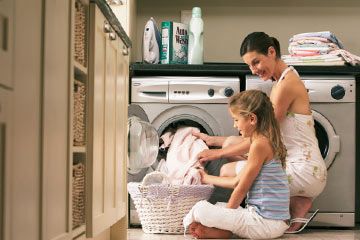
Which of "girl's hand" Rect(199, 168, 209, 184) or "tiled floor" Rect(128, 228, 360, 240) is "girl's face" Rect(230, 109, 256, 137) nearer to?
"girl's hand" Rect(199, 168, 209, 184)

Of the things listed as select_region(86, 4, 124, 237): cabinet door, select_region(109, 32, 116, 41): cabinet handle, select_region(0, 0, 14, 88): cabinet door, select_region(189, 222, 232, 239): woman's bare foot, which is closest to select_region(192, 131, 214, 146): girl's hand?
select_region(189, 222, 232, 239): woman's bare foot

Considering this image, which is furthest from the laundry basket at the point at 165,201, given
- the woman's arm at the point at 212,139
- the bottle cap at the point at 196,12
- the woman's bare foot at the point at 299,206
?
the bottle cap at the point at 196,12

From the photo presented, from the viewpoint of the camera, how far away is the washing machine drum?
3566 mm

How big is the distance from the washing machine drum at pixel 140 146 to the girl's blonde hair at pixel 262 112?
543 millimetres

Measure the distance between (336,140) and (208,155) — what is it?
74 cm

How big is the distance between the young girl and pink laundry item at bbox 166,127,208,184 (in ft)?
1.04

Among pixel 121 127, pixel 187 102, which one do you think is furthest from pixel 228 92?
pixel 121 127

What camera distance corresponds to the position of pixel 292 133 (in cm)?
351

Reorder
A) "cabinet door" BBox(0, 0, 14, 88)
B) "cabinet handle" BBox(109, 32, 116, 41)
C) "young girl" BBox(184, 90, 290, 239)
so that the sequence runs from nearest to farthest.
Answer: "cabinet door" BBox(0, 0, 14, 88)
"cabinet handle" BBox(109, 32, 116, 41)
"young girl" BBox(184, 90, 290, 239)

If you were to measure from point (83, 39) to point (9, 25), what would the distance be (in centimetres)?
87

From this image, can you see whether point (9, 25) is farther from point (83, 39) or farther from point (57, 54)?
point (83, 39)

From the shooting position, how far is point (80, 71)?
189cm

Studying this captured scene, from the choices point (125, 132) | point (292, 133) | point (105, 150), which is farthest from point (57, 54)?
point (292, 133)

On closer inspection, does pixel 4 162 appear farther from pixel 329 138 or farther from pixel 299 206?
pixel 329 138
